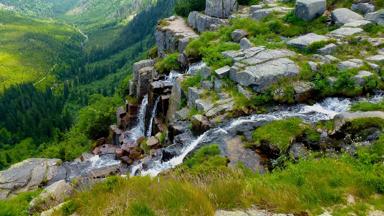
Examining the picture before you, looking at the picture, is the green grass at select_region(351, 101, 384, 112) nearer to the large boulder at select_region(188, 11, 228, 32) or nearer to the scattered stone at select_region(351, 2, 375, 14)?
the scattered stone at select_region(351, 2, 375, 14)

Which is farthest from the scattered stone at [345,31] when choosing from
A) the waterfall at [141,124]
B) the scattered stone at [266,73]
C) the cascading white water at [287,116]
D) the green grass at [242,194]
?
the waterfall at [141,124]

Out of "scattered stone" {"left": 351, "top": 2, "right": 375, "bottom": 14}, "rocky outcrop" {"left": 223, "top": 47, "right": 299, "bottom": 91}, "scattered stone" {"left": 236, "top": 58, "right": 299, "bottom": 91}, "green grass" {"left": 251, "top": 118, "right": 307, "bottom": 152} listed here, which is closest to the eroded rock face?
"rocky outcrop" {"left": 223, "top": 47, "right": 299, "bottom": 91}

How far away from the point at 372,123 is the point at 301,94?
6726 millimetres

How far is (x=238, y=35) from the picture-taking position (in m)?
39.1

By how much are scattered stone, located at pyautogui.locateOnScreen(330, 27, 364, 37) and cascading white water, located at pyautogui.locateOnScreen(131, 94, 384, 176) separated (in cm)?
819

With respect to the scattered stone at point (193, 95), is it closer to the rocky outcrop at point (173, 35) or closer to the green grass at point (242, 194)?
the green grass at point (242, 194)

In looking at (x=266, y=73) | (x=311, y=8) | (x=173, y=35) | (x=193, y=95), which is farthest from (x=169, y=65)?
(x=266, y=73)

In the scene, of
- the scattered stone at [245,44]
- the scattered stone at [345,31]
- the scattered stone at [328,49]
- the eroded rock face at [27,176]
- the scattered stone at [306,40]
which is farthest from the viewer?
the eroded rock face at [27,176]

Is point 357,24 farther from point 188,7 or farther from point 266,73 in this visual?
point 188,7

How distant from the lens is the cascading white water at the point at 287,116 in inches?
997

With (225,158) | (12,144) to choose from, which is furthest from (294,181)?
(12,144)

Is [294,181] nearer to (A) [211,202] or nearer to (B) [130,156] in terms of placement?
(A) [211,202]

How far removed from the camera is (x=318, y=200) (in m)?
13.4

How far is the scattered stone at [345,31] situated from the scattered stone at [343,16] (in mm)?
2422
